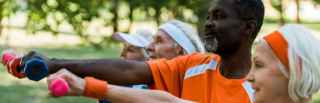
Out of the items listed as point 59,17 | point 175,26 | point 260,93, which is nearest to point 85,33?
point 59,17

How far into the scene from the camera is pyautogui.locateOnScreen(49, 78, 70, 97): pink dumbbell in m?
3.04

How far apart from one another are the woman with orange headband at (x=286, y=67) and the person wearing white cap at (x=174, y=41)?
5.78 ft

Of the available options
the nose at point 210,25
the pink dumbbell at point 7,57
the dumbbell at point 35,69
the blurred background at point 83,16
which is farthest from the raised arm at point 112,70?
the blurred background at point 83,16

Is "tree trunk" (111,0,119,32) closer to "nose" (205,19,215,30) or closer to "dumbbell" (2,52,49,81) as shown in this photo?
"nose" (205,19,215,30)

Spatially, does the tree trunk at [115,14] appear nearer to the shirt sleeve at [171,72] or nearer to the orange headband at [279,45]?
the shirt sleeve at [171,72]

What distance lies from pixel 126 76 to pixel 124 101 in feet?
4.78

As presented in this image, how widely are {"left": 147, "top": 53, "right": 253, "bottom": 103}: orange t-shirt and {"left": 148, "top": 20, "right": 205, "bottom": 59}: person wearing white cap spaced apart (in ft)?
2.32

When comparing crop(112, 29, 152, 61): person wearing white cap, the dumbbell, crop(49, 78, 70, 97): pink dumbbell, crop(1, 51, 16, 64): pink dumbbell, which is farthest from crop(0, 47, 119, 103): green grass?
crop(49, 78, 70, 97): pink dumbbell

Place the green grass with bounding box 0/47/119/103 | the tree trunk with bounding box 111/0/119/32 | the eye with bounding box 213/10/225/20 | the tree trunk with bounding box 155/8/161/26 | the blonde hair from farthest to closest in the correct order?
the tree trunk with bounding box 111/0/119/32 → the tree trunk with bounding box 155/8/161/26 → the green grass with bounding box 0/47/119/103 → the eye with bounding box 213/10/225/20 → the blonde hair

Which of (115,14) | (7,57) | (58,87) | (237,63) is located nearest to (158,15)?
(115,14)

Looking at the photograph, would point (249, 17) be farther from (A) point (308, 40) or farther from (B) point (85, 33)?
(B) point (85, 33)

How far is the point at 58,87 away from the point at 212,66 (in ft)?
5.90

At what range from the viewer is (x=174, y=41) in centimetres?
565

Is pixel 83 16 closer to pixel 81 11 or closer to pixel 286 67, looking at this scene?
pixel 81 11
